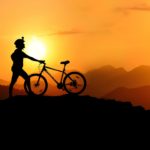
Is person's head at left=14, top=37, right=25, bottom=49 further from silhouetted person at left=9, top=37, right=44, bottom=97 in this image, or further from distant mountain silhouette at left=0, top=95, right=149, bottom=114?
distant mountain silhouette at left=0, top=95, right=149, bottom=114

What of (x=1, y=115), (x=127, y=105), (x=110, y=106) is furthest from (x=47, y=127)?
(x=127, y=105)

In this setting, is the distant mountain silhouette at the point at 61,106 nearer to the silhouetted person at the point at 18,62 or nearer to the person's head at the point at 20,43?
the silhouetted person at the point at 18,62

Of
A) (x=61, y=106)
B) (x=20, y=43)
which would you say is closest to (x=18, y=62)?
(x=20, y=43)

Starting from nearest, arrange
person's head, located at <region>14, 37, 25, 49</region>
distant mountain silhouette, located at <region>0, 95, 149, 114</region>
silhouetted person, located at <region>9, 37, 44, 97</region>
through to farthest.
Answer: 1. distant mountain silhouette, located at <region>0, 95, 149, 114</region>
2. person's head, located at <region>14, 37, 25, 49</region>
3. silhouetted person, located at <region>9, 37, 44, 97</region>

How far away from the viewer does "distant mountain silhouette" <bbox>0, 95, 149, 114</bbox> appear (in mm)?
24734

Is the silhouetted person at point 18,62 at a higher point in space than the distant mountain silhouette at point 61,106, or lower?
higher

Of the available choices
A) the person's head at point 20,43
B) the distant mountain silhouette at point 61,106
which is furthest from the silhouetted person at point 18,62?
the distant mountain silhouette at point 61,106

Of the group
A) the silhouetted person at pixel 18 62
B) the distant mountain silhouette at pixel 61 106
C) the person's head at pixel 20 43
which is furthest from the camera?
the silhouetted person at pixel 18 62

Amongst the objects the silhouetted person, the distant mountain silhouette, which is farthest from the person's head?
the distant mountain silhouette

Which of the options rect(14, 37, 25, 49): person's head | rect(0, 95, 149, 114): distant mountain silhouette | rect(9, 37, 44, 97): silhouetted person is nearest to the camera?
rect(0, 95, 149, 114): distant mountain silhouette

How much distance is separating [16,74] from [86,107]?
5.22 metres

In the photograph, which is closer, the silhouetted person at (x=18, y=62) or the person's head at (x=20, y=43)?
the person's head at (x=20, y=43)

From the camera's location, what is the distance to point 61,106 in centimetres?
2517

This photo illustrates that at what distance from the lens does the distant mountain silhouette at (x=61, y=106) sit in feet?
81.1
